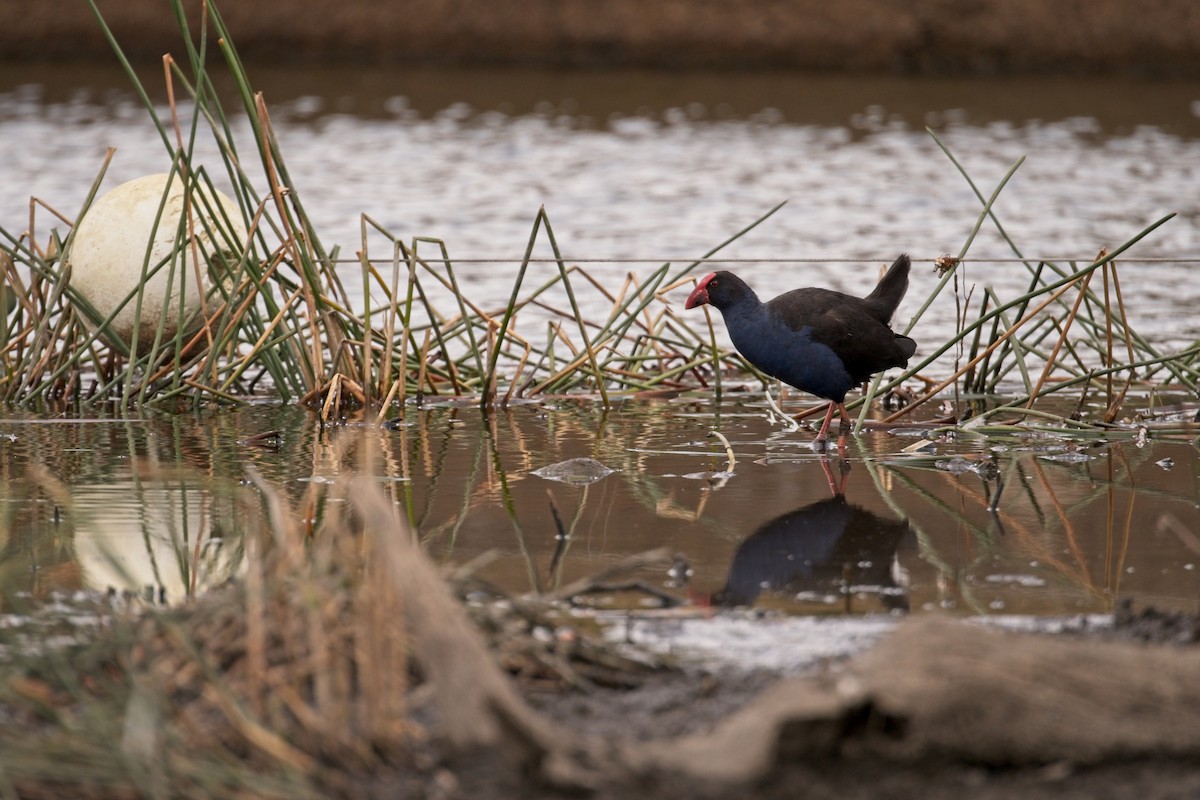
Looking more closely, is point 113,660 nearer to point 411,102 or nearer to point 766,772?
point 766,772

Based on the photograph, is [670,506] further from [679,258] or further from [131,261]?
[679,258]

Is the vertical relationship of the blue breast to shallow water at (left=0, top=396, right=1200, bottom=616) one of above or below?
above

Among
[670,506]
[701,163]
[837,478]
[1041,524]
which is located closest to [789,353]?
[837,478]

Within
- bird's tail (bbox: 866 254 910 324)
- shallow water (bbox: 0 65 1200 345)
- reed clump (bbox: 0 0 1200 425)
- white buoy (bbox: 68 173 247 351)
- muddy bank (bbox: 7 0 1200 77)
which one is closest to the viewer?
reed clump (bbox: 0 0 1200 425)

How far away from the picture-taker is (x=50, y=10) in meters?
20.9

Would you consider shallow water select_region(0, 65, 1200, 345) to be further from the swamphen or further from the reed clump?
the swamphen

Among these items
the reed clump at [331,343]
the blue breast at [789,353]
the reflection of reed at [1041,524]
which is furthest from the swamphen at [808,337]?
the reflection of reed at [1041,524]

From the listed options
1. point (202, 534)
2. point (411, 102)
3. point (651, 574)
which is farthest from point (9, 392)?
point (411, 102)

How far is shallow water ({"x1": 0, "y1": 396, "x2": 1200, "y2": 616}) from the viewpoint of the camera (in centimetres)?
368

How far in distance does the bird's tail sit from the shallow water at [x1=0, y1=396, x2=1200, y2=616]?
19.1 inches

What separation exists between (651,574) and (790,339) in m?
1.74

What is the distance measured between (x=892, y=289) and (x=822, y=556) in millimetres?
2033

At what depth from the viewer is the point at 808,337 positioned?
5312 millimetres

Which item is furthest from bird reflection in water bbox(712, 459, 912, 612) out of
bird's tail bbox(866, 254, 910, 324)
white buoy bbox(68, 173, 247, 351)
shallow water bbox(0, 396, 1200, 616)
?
white buoy bbox(68, 173, 247, 351)
